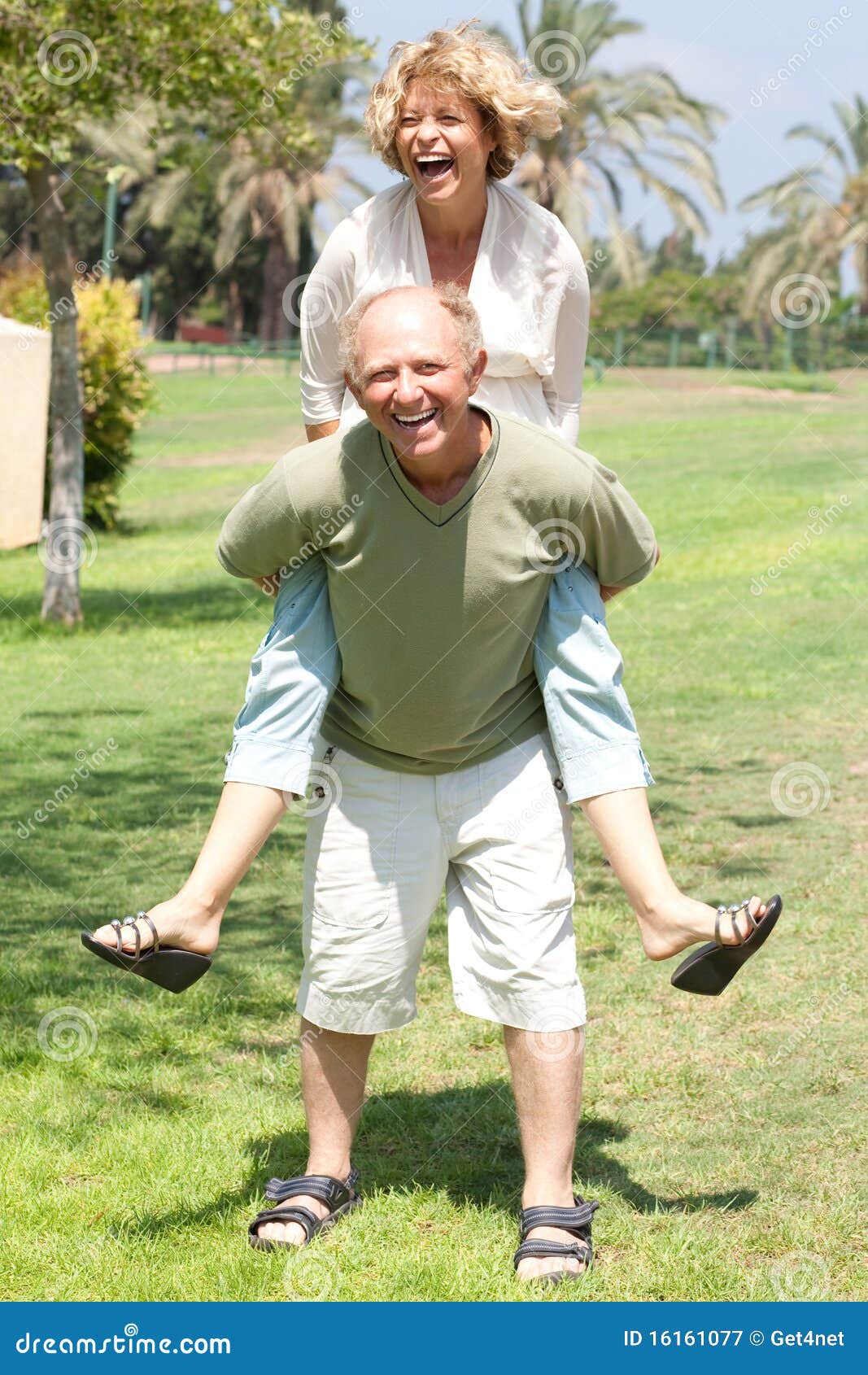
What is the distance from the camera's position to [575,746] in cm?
317

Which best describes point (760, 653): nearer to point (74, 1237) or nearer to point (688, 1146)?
point (688, 1146)

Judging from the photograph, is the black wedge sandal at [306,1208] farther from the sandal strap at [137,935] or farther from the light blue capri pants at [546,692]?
the light blue capri pants at [546,692]

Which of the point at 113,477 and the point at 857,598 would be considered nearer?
the point at 857,598

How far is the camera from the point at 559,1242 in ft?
10.3

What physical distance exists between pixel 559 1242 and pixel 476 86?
7.73 ft

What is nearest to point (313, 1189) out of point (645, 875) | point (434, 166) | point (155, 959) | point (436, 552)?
point (155, 959)

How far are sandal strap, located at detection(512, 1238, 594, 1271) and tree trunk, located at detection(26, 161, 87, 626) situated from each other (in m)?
10.2

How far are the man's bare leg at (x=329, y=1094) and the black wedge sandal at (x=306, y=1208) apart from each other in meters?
0.01

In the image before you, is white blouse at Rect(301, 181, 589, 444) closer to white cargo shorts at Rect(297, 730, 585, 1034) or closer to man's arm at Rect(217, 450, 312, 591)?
man's arm at Rect(217, 450, 312, 591)

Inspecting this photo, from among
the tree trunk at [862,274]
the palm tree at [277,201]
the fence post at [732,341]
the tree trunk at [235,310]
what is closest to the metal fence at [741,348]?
the fence post at [732,341]

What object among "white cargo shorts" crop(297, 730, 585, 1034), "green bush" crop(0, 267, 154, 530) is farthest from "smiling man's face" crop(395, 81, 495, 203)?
"green bush" crop(0, 267, 154, 530)

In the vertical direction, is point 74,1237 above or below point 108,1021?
above
